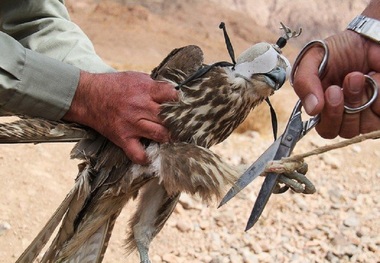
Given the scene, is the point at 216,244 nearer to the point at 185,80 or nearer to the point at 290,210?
the point at 290,210

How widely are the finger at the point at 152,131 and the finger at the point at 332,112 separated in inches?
19.0

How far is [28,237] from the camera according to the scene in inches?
125

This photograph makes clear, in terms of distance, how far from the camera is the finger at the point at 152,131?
1.96m

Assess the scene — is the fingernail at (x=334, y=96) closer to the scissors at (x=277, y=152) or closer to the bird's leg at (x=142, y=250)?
the scissors at (x=277, y=152)

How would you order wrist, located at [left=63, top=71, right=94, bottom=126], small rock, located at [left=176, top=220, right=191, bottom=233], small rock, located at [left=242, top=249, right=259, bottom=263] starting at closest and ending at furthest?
wrist, located at [left=63, top=71, right=94, bottom=126] < small rock, located at [left=242, top=249, right=259, bottom=263] < small rock, located at [left=176, top=220, right=191, bottom=233]

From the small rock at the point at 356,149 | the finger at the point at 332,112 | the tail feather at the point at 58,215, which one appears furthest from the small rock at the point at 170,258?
the small rock at the point at 356,149

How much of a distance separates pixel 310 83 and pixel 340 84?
9.0 inches

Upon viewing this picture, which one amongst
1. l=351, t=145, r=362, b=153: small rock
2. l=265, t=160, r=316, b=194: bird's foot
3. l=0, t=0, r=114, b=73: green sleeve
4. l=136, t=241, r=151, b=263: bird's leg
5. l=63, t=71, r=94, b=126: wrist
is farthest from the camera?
l=351, t=145, r=362, b=153: small rock

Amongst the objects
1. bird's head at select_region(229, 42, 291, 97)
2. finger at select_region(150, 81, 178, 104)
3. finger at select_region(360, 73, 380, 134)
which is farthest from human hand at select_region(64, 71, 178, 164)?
finger at select_region(360, 73, 380, 134)

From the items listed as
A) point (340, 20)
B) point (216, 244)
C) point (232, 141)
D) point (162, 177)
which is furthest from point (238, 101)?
point (340, 20)

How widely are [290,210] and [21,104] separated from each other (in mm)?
1941

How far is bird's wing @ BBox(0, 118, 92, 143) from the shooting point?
1938mm

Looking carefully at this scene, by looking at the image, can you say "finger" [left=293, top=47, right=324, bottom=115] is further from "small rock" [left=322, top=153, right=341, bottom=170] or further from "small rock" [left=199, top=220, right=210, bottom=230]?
"small rock" [left=322, top=153, right=341, bottom=170]

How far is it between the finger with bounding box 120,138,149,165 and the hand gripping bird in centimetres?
4
